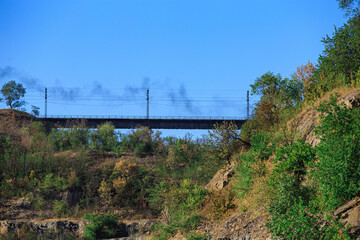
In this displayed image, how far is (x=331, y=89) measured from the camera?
16.1m

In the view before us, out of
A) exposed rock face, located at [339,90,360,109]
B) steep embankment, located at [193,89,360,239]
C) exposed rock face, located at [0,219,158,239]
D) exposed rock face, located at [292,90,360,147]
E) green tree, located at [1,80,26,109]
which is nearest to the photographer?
steep embankment, located at [193,89,360,239]

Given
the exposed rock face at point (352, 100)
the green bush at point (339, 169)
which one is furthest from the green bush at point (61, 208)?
the exposed rock face at point (352, 100)

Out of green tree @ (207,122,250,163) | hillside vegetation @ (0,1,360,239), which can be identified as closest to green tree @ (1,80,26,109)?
hillside vegetation @ (0,1,360,239)

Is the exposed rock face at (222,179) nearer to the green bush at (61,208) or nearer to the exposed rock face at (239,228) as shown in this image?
the exposed rock face at (239,228)

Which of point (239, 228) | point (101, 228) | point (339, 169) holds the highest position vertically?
point (339, 169)

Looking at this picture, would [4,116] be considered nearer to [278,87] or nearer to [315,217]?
[278,87]

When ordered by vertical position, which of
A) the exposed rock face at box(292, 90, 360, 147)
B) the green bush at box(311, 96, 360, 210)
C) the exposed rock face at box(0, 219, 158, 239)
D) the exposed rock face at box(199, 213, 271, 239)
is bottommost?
the exposed rock face at box(0, 219, 158, 239)

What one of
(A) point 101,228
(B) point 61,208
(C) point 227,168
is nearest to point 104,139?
(B) point 61,208

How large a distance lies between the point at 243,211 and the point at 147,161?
46.4 feet

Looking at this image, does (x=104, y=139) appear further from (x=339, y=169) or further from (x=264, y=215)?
(x=339, y=169)

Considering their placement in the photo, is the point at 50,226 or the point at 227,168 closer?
the point at 227,168

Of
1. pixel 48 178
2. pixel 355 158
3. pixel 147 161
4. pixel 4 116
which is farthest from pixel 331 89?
pixel 4 116

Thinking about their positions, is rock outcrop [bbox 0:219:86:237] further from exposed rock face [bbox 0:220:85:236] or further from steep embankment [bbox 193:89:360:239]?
steep embankment [bbox 193:89:360:239]

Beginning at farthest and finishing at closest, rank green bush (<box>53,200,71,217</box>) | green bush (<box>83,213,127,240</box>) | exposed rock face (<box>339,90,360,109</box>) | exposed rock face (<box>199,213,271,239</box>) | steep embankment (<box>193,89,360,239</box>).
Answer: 1. green bush (<box>53,200,71,217</box>)
2. green bush (<box>83,213,127,240</box>)
3. exposed rock face (<box>339,90,360,109</box>)
4. exposed rock face (<box>199,213,271,239</box>)
5. steep embankment (<box>193,89,360,239</box>)
